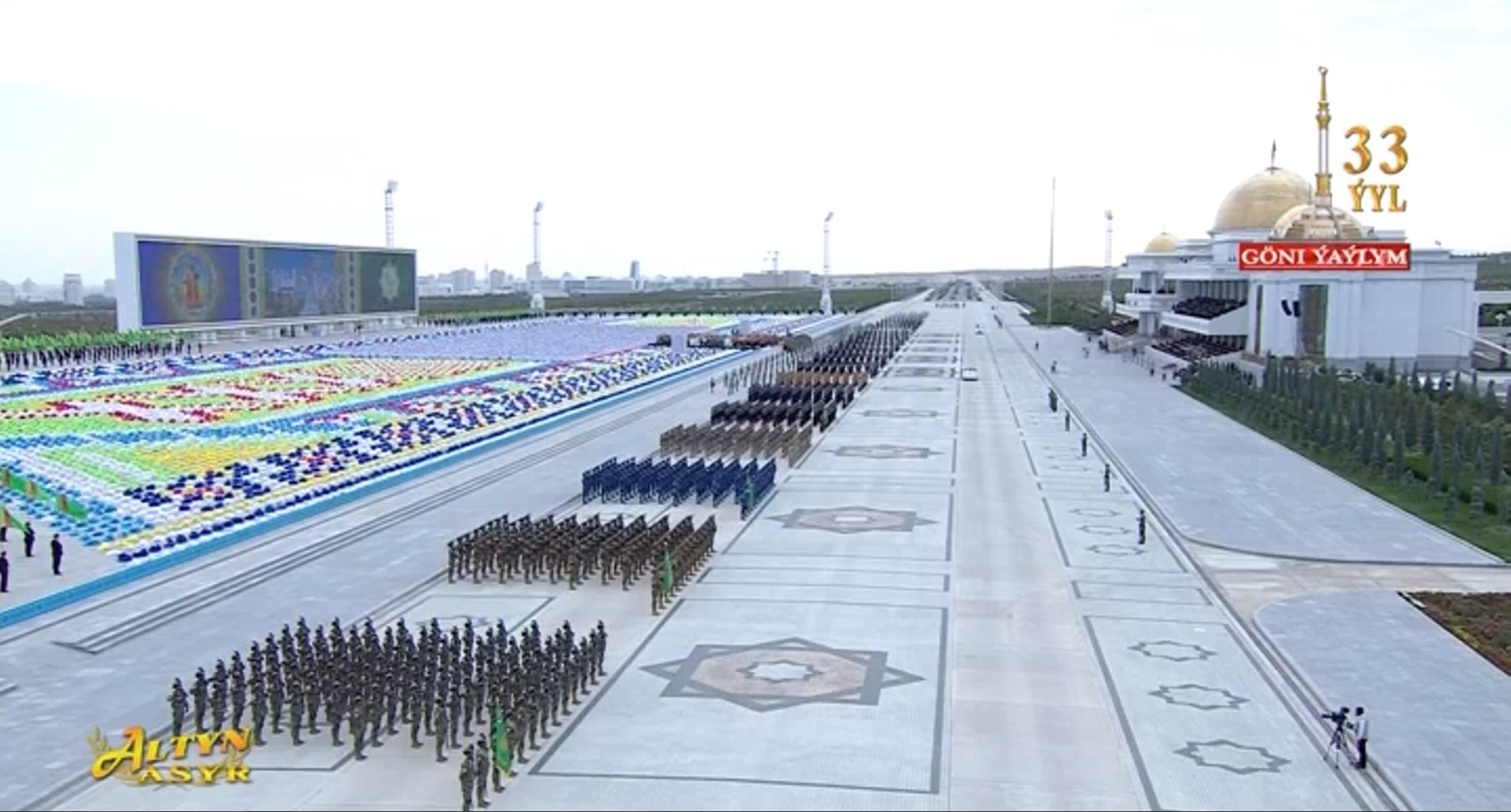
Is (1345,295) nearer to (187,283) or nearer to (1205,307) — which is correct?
(1205,307)

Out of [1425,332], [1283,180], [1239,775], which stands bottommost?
[1239,775]

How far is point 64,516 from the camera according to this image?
96.4 ft

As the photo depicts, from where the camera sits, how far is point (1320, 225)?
6388 cm

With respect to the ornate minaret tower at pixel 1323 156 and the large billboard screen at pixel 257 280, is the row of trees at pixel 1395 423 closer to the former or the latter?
the ornate minaret tower at pixel 1323 156

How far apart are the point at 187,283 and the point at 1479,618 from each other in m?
68.7

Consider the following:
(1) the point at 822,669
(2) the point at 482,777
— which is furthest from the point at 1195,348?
(2) the point at 482,777

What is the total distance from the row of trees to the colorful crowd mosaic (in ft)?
91.1

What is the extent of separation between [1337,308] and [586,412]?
35.8m

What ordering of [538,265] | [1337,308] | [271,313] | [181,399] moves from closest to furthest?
1. [181,399]
2. [1337,308]
3. [271,313]
4. [538,265]

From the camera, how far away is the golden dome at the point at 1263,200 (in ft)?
266

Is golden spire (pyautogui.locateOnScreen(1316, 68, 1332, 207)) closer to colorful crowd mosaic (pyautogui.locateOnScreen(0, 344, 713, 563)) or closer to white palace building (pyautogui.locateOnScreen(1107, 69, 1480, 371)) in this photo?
white palace building (pyautogui.locateOnScreen(1107, 69, 1480, 371))

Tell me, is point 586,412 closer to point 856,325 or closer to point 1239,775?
point 1239,775

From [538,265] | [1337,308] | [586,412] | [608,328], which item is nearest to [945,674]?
[586,412]

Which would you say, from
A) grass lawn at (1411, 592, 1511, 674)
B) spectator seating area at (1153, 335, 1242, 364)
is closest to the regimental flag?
grass lawn at (1411, 592, 1511, 674)
